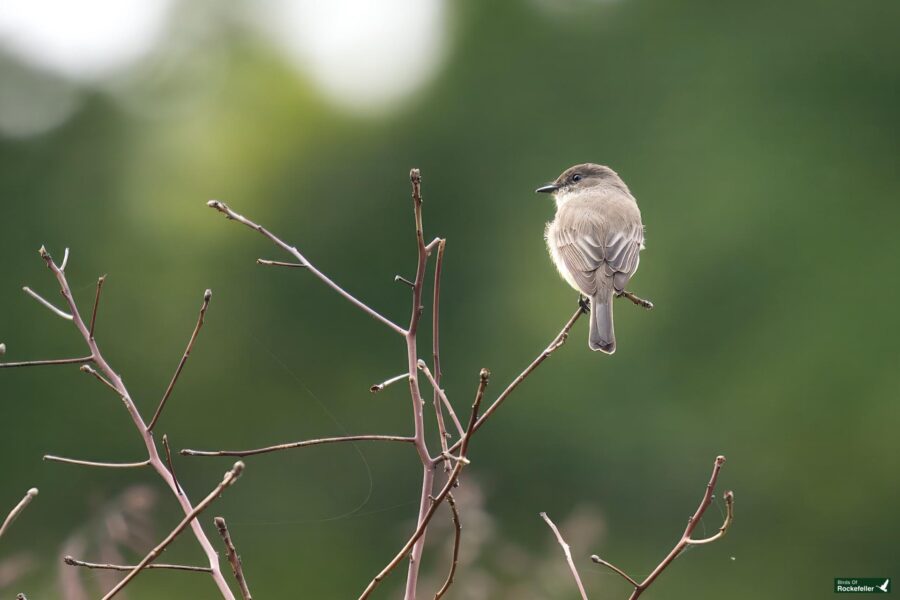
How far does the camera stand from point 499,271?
3047cm

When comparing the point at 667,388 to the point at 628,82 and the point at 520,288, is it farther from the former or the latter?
the point at 628,82

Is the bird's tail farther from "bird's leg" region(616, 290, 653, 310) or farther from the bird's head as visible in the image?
the bird's head

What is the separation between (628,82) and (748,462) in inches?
408

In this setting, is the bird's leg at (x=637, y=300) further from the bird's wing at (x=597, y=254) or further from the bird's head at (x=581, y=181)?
the bird's head at (x=581, y=181)

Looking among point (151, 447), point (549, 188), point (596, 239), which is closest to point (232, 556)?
point (151, 447)

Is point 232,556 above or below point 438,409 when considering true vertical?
below

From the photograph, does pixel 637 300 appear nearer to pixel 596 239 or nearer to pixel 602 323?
pixel 602 323

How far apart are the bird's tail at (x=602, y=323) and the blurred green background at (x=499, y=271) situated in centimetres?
1588

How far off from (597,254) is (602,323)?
82cm

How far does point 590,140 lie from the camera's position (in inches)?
1186

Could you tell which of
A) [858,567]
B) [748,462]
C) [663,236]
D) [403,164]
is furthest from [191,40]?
[858,567]

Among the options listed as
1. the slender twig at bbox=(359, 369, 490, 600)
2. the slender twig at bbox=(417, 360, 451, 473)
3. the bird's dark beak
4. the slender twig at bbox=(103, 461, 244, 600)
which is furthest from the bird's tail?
the slender twig at bbox=(103, 461, 244, 600)

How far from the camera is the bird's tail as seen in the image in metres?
5.47

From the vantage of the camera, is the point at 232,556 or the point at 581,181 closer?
the point at 232,556
